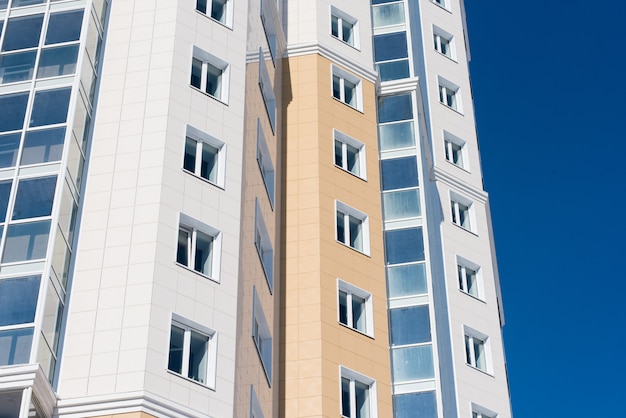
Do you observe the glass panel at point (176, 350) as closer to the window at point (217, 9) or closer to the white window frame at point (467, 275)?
the window at point (217, 9)

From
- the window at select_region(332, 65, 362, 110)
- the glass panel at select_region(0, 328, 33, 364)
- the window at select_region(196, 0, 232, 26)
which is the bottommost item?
the glass panel at select_region(0, 328, 33, 364)

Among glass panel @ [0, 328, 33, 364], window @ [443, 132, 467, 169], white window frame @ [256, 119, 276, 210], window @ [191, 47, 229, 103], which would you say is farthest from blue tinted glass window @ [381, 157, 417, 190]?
glass panel @ [0, 328, 33, 364]

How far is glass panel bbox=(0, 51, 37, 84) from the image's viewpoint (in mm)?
32031

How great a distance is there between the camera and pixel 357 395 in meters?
38.2

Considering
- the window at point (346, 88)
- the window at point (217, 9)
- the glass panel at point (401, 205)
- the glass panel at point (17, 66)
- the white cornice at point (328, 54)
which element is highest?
the white cornice at point (328, 54)

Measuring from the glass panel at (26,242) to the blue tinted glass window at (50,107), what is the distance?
141 inches

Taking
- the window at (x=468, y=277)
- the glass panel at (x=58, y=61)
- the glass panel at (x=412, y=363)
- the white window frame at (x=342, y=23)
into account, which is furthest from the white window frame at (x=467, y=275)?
the glass panel at (x=58, y=61)

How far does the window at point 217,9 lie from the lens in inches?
1464

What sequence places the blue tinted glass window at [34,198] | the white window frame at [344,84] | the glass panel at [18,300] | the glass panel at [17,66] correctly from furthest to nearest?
the white window frame at [344,84], the glass panel at [17,66], the blue tinted glass window at [34,198], the glass panel at [18,300]

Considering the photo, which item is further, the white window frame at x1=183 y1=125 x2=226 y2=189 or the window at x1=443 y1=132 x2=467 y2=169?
the window at x1=443 y1=132 x2=467 y2=169

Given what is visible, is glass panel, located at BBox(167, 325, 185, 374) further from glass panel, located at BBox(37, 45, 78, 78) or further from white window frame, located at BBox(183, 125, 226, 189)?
glass panel, located at BBox(37, 45, 78, 78)

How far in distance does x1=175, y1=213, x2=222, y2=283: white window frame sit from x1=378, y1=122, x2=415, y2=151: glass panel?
16333mm

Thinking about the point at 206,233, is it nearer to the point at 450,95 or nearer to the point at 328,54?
the point at 328,54

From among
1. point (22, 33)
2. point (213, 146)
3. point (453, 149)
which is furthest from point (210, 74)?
point (453, 149)
